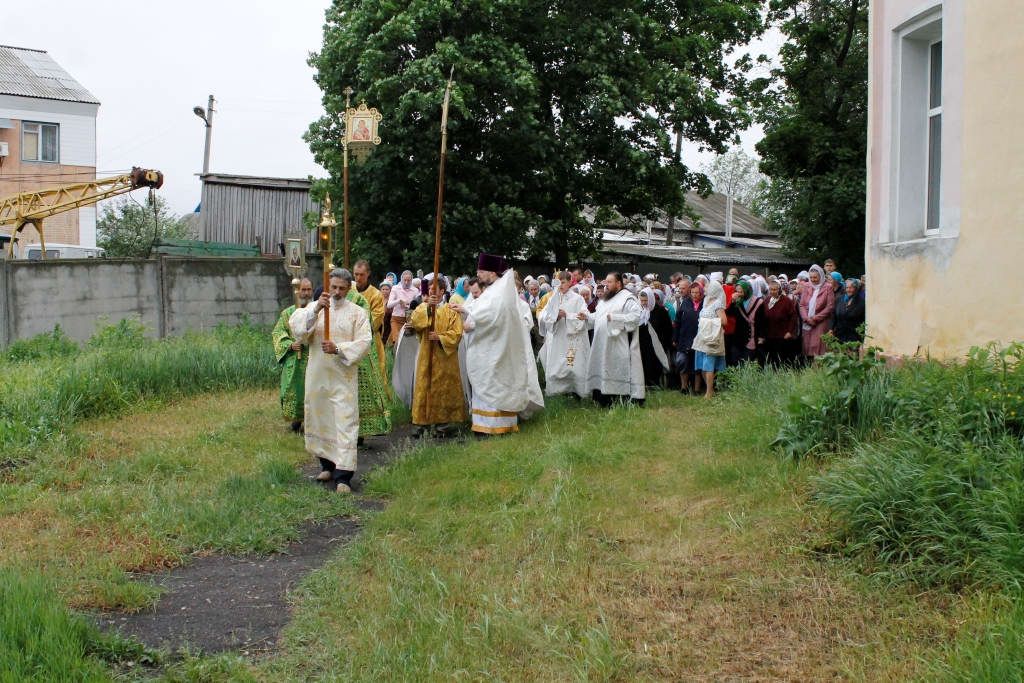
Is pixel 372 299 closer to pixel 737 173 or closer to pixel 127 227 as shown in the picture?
pixel 127 227

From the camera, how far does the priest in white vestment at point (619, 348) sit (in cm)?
1288

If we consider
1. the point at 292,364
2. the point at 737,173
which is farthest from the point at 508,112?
the point at 737,173

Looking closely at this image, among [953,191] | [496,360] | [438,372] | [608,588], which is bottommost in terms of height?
[608,588]

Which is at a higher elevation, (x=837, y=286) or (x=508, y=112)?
(x=508, y=112)

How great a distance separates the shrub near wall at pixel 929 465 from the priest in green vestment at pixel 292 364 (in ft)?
17.9

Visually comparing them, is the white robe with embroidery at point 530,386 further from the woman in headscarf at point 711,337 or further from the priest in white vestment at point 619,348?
the woman in headscarf at point 711,337

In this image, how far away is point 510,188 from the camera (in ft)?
65.4

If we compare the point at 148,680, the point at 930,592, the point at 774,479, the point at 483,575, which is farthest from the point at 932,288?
the point at 148,680

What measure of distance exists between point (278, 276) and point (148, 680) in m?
14.7

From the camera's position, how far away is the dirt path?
5.33m

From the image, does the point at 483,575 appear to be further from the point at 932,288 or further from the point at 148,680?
the point at 932,288

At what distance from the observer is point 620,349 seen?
12.9 m

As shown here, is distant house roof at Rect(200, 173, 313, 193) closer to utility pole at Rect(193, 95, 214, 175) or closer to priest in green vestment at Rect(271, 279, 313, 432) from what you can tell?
utility pole at Rect(193, 95, 214, 175)

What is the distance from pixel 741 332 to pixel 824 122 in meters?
12.3
